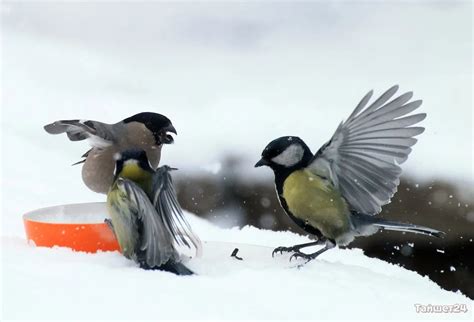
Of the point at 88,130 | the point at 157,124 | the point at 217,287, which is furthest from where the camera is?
the point at 157,124

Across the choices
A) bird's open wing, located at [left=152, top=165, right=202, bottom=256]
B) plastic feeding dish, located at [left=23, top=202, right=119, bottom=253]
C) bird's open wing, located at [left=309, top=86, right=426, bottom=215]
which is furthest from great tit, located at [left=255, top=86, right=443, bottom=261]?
plastic feeding dish, located at [left=23, top=202, right=119, bottom=253]

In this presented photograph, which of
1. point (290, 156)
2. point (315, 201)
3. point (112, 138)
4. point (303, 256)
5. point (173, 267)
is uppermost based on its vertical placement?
point (112, 138)

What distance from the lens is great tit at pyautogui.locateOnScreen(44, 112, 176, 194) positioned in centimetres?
291

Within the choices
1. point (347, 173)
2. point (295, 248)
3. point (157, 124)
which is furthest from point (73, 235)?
point (347, 173)

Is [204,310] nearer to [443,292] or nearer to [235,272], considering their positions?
[235,272]

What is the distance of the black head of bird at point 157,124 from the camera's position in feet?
9.76

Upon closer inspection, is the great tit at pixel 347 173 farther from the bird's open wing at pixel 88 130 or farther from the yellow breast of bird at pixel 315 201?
the bird's open wing at pixel 88 130

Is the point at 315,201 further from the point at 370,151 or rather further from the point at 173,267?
the point at 173,267

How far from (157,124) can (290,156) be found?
0.66 m

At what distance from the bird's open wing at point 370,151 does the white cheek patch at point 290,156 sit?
6 centimetres

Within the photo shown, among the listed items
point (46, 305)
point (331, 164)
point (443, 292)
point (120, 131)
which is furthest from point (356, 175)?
point (46, 305)

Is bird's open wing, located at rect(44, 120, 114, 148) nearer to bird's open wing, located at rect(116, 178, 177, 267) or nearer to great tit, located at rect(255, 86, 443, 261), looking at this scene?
bird's open wing, located at rect(116, 178, 177, 267)

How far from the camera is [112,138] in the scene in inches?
115

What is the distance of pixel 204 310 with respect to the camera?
203 cm
